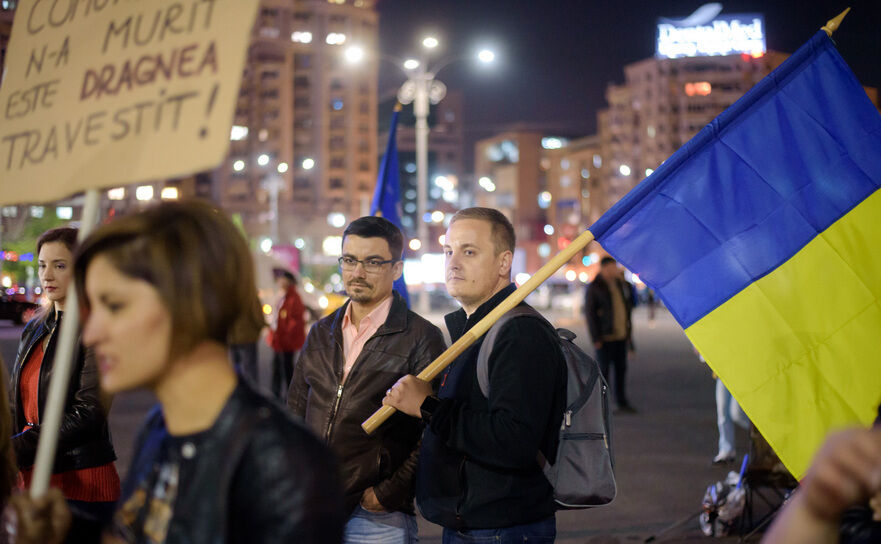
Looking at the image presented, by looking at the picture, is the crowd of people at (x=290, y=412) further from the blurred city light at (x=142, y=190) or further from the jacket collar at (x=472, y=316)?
the blurred city light at (x=142, y=190)

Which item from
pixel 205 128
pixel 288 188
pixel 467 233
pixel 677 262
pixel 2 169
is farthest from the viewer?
pixel 288 188

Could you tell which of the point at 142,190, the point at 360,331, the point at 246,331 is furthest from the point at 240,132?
the point at 246,331

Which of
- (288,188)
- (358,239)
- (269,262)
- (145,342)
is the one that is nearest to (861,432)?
(145,342)

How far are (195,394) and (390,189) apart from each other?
793cm

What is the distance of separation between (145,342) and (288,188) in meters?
119

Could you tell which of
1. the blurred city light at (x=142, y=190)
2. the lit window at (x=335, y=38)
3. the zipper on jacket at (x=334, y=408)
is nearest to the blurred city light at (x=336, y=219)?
the lit window at (x=335, y=38)

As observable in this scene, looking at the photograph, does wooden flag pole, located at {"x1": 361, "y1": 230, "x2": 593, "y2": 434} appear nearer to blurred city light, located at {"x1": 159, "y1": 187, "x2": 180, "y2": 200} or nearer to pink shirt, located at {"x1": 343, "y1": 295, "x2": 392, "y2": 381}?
pink shirt, located at {"x1": 343, "y1": 295, "x2": 392, "y2": 381}

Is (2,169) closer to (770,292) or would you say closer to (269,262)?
(770,292)

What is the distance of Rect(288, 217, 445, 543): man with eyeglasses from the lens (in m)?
3.79

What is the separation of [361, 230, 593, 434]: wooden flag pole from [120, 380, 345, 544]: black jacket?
5.55ft

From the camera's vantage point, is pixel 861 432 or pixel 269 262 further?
pixel 269 262

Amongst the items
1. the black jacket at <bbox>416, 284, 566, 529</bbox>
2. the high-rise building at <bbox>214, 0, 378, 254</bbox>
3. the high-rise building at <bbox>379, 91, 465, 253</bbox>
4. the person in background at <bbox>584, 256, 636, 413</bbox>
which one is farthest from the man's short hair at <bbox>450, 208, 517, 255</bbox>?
the high-rise building at <bbox>379, 91, 465, 253</bbox>

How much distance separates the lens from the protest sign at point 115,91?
2.11 m

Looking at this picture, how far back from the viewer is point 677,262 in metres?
3.95
